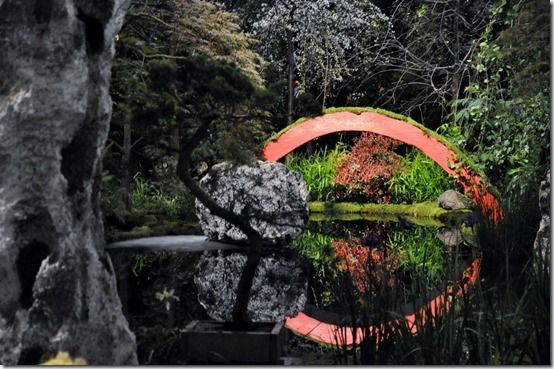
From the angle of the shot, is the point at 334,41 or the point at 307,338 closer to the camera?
the point at 307,338

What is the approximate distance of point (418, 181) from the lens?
30.4 ft

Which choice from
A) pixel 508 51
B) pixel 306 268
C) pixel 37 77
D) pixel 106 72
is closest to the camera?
pixel 37 77

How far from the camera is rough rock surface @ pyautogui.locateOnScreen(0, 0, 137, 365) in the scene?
223cm

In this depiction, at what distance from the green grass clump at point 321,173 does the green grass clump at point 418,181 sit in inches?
25.2

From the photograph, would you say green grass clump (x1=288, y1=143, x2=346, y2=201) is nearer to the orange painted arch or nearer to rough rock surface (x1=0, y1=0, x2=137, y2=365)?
the orange painted arch

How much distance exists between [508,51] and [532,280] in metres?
2.98

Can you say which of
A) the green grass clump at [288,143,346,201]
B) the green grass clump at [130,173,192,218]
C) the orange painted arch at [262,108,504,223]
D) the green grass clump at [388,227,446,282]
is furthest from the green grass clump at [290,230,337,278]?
the green grass clump at [288,143,346,201]

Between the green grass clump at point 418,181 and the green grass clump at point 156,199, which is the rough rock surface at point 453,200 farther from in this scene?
the green grass clump at point 156,199

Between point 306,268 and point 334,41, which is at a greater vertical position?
point 334,41

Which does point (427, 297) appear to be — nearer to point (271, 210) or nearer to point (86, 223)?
point (86, 223)

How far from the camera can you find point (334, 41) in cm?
891

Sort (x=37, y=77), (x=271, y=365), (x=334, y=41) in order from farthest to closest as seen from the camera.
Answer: (x=334, y=41)
(x=271, y=365)
(x=37, y=77)

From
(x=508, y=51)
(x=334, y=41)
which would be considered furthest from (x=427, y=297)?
(x=334, y=41)

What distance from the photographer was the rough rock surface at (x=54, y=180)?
223cm
